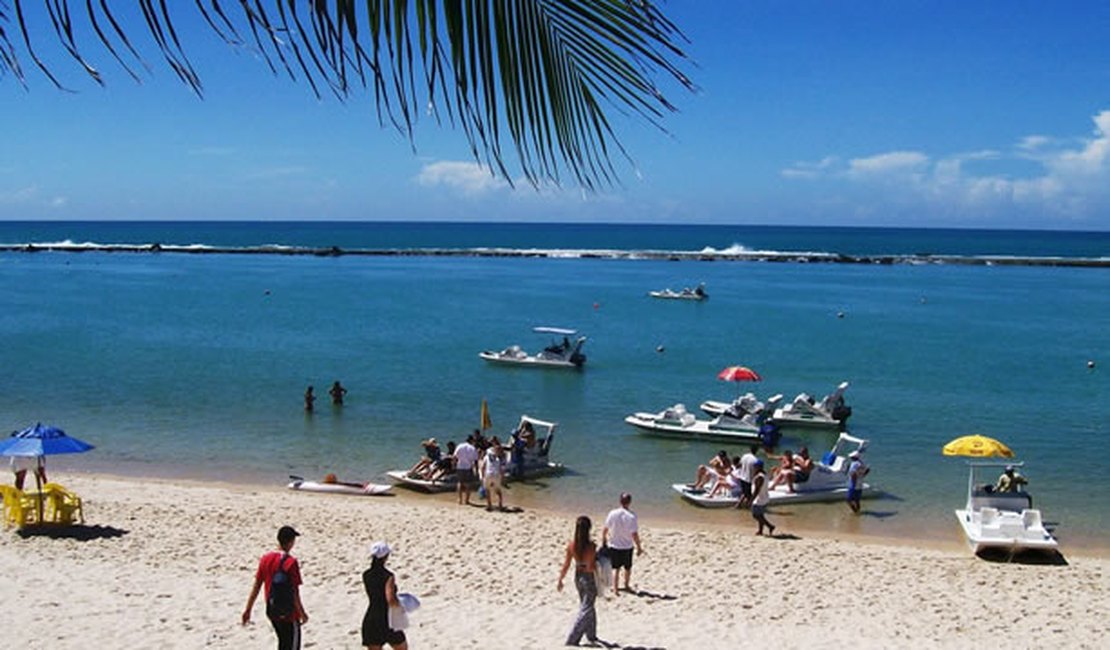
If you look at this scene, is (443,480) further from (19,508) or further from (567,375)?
(567,375)

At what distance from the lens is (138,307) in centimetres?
6325

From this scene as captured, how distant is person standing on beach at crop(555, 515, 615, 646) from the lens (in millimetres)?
10227

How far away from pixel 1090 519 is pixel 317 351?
104 feet

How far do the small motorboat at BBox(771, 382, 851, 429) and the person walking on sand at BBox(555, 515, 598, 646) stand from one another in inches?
728

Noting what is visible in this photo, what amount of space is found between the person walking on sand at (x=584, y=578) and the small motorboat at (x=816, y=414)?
60.6ft

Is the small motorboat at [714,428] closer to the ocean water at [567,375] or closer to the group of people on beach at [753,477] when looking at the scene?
the ocean water at [567,375]

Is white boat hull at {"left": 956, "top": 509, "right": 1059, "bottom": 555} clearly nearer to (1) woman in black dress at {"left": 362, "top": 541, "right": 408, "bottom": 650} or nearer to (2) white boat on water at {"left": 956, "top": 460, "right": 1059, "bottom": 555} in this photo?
(2) white boat on water at {"left": 956, "top": 460, "right": 1059, "bottom": 555}

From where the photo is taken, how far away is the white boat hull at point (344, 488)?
20.4 m

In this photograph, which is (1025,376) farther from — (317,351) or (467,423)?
(317,351)

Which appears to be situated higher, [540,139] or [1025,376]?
[540,139]

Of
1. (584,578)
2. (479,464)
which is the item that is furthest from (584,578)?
(479,464)

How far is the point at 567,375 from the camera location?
124 feet

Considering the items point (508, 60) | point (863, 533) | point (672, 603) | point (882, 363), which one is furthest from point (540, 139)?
point (882, 363)

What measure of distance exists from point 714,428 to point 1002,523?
998cm
